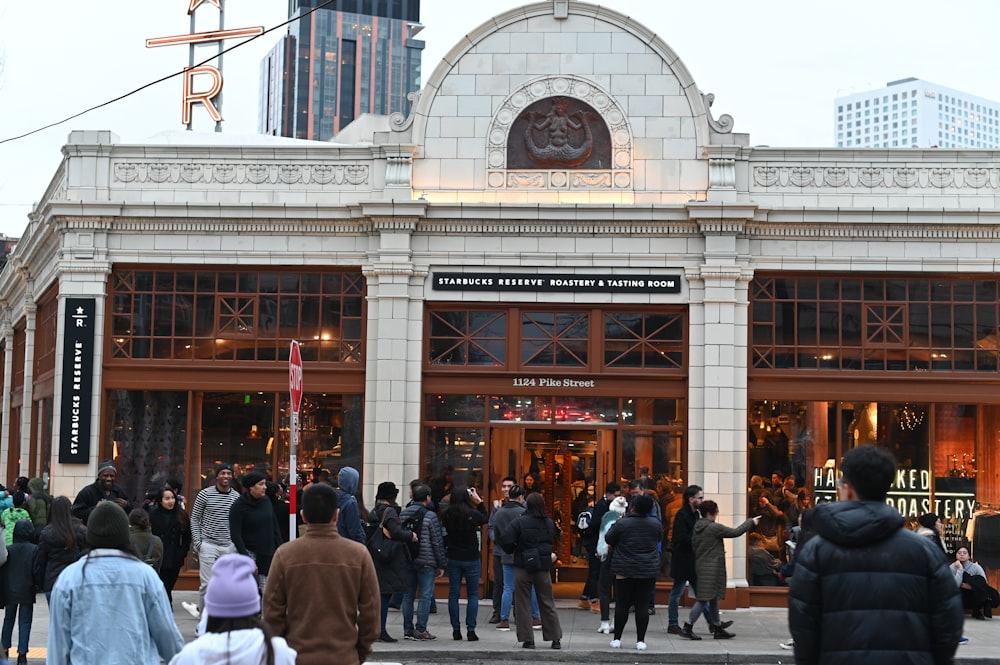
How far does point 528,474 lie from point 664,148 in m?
5.24

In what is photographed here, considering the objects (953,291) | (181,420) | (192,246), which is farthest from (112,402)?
(953,291)

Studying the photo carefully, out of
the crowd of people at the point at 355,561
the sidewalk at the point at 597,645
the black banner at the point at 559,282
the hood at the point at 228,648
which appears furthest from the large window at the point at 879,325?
the hood at the point at 228,648

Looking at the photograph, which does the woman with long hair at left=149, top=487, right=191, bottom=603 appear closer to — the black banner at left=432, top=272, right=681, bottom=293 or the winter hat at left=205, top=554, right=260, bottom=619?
the black banner at left=432, top=272, right=681, bottom=293

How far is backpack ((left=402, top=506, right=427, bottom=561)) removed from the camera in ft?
47.4

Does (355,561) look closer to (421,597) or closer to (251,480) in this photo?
(251,480)

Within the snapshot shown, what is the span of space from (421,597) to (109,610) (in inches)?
332

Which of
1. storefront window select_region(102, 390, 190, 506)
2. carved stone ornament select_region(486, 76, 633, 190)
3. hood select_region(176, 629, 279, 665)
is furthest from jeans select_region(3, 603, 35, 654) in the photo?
carved stone ornament select_region(486, 76, 633, 190)

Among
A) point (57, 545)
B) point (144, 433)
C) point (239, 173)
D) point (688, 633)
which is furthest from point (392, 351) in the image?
point (57, 545)

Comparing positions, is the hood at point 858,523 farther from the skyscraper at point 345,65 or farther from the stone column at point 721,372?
the skyscraper at point 345,65

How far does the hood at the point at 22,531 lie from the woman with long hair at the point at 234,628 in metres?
8.05

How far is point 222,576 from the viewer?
5.14 m

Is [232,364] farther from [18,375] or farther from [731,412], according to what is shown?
[18,375]

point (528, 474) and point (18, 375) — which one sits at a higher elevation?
point (18, 375)

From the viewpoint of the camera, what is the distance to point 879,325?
1814cm
